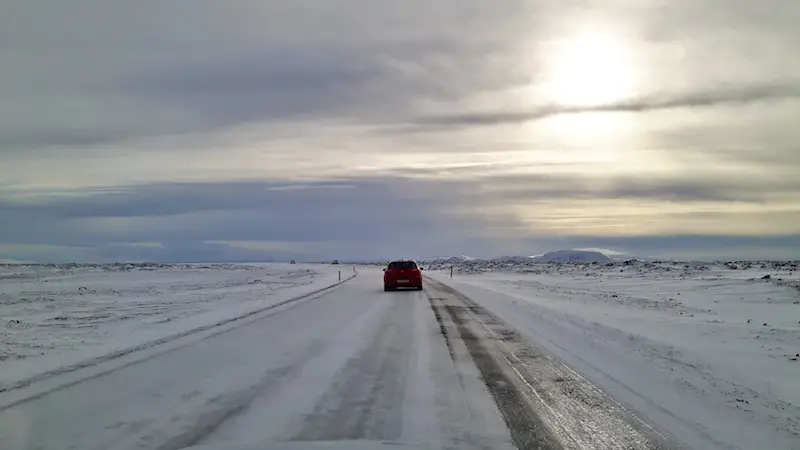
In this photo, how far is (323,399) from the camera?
8.98 meters

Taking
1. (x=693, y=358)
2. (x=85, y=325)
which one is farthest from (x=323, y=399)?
(x=85, y=325)

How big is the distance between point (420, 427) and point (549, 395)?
2511 mm

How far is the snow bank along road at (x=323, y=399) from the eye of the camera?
7.12 meters

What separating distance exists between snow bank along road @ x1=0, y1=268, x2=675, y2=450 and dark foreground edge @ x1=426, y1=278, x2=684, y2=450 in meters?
0.02

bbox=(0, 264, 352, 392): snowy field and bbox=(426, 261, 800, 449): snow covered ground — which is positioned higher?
bbox=(426, 261, 800, 449): snow covered ground

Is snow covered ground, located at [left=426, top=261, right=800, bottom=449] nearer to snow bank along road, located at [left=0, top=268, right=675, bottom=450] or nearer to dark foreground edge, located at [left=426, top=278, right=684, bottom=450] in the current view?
dark foreground edge, located at [left=426, top=278, right=684, bottom=450]

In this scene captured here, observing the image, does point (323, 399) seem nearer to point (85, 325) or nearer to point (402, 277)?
point (85, 325)

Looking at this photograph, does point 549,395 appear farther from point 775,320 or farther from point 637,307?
point 637,307

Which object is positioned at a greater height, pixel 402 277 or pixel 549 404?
pixel 402 277

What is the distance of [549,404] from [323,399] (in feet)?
9.39

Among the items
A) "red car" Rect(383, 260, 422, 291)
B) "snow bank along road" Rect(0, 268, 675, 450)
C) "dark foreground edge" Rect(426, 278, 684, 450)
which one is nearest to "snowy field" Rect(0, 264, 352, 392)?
"snow bank along road" Rect(0, 268, 675, 450)

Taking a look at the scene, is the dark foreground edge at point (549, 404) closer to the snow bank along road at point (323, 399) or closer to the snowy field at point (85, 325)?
the snow bank along road at point (323, 399)

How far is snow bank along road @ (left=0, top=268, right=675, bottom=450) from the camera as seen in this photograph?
7.12m

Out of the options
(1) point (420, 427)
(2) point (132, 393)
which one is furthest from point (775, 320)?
(2) point (132, 393)
